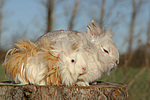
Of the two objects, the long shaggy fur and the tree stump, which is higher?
the long shaggy fur

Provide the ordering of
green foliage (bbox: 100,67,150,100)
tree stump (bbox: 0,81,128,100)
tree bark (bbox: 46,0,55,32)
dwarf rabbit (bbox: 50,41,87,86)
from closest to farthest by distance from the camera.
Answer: tree stump (bbox: 0,81,128,100) < dwarf rabbit (bbox: 50,41,87,86) < green foliage (bbox: 100,67,150,100) < tree bark (bbox: 46,0,55,32)

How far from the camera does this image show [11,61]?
9.95 feet

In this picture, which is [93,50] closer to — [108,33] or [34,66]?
[108,33]

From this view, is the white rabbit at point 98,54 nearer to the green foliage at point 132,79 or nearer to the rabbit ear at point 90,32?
the rabbit ear at point 90,32

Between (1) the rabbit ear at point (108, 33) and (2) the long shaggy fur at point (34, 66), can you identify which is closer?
(2) the long shaggy fur at point (34, 66)

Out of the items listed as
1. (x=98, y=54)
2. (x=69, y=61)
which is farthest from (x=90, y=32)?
(x=69, y=61)

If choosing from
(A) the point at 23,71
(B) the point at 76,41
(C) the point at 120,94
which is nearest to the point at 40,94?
(A) the point at 23,71

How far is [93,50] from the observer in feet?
10.8

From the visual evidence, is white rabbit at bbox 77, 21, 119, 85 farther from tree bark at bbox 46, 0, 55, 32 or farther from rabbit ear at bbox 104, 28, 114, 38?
tree bark at bbox 46, 0, 55, 32

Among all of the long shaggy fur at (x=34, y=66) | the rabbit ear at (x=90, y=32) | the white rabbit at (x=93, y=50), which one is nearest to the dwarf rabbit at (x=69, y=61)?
the long shaggy fur at (x=34, y=66)

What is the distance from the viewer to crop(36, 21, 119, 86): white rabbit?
3215 millimetres

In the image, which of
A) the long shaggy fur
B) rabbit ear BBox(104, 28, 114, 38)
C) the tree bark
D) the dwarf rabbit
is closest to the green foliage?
rabbit ear BBox(104, 28, 114, 38)

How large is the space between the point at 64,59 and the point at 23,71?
0.67 m

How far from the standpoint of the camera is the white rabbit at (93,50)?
3.21 meters
